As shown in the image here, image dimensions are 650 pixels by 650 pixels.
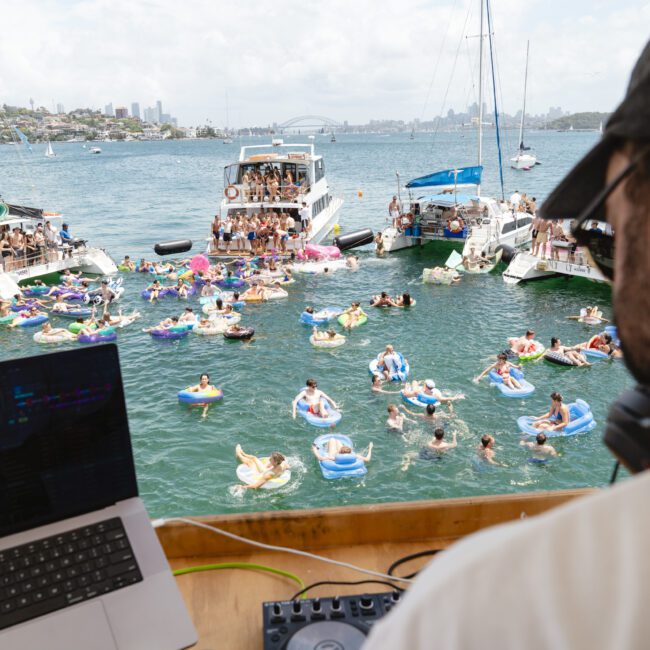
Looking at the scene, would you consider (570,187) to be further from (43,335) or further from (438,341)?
(43,335)

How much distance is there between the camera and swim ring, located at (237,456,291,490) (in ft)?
35.2

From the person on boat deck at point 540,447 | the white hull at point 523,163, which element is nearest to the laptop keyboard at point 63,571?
the person on boat deck at point 540,447

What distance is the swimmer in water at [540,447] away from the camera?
11.5 meters

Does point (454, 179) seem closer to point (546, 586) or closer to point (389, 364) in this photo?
point (389, 364)

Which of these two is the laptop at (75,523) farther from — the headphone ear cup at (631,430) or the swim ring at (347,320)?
the swim ring at (347,320)

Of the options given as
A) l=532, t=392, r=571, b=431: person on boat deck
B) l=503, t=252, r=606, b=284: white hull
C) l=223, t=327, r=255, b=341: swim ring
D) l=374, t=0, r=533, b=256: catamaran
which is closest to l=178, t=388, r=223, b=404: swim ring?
l=223, t=327, r=255, b=341: swim ring

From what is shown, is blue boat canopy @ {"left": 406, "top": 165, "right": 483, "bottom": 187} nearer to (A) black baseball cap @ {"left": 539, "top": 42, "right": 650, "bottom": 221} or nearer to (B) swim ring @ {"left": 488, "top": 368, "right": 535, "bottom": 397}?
(B) swim ring @ {"left": 488, "top": 368, "right": 535, "bottom": 397}

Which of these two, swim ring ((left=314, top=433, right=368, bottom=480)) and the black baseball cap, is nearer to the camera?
the black baseball cap

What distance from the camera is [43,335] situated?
1792 centimetres

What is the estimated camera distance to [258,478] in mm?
10828

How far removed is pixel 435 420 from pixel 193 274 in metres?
14.3

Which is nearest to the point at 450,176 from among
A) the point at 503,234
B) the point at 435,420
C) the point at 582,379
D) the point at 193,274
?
the point at 503,234

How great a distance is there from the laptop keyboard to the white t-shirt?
1948mm

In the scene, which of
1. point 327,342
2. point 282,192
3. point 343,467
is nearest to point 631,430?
point 343,467
